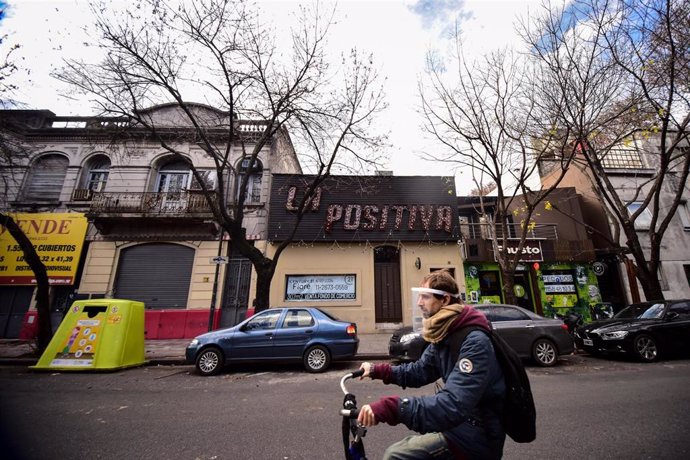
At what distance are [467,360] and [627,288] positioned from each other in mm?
18445

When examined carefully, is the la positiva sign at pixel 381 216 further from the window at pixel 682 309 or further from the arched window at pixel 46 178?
the arched window at pixel 46 178

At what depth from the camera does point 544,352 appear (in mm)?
7559

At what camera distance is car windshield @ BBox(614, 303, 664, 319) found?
8.36m

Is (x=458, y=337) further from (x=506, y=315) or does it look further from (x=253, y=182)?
(x=253, y=182)

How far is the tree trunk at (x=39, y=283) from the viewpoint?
8.96 m

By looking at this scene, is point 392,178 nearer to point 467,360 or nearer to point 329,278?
point 329,278

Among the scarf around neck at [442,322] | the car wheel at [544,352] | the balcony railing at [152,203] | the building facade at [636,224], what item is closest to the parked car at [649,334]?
the car wheel at [544,352]

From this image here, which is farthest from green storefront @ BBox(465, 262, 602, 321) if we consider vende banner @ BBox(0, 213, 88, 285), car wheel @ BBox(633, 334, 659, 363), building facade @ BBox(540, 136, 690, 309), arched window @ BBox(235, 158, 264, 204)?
vende banner @ BBox(0, 213, 88, 285)

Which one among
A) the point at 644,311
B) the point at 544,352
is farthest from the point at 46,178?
the point at 644,311

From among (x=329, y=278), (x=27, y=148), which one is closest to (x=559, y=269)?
(x=329, y=278)

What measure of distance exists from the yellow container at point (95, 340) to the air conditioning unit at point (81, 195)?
9284 mm

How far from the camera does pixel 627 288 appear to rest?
47.2 ft

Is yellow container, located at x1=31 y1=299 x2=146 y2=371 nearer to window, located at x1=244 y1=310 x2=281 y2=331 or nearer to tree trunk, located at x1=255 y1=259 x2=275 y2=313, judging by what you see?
window, located at x1=244 y1=310 x2=281 y2=331

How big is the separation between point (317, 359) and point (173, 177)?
12927 mm
